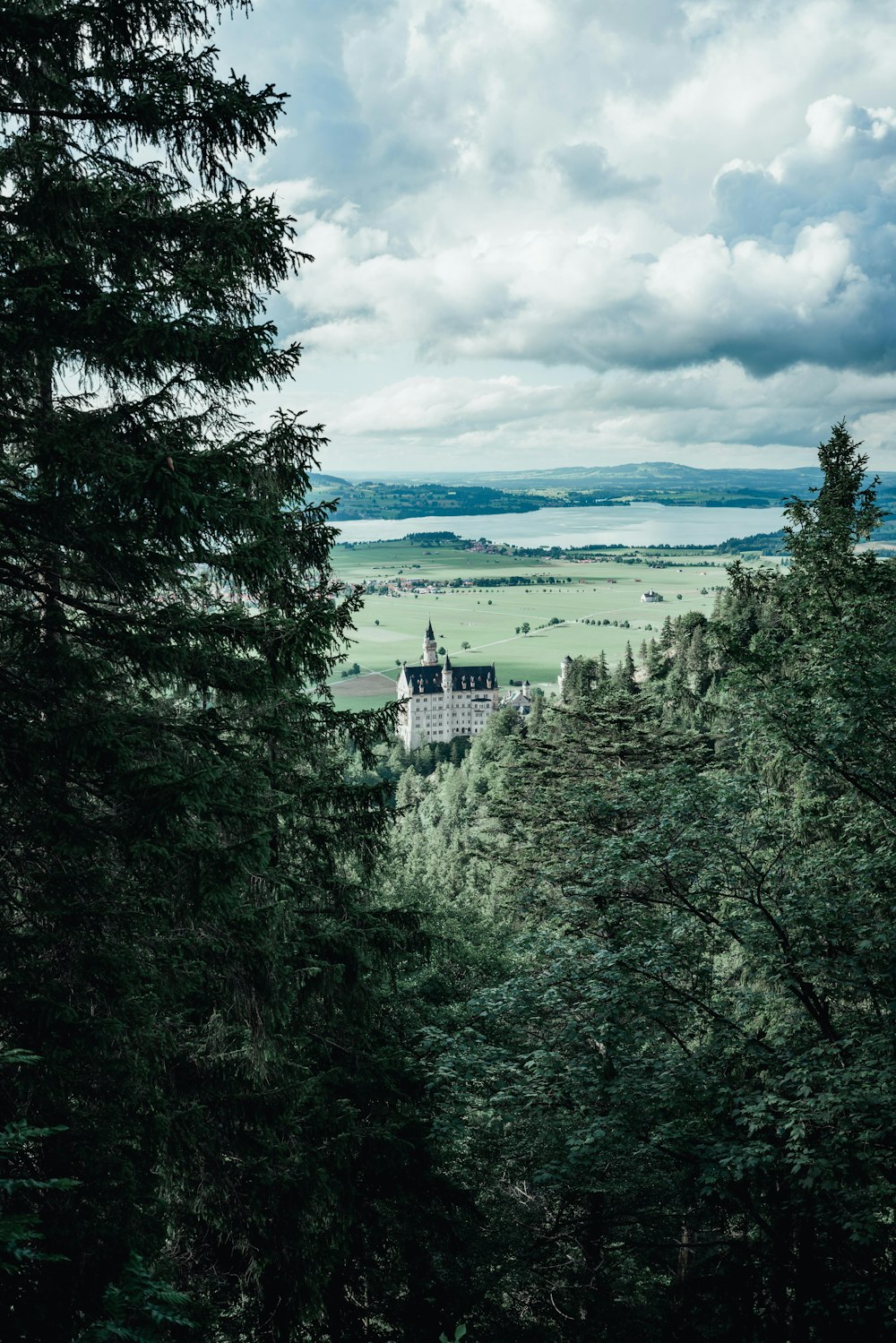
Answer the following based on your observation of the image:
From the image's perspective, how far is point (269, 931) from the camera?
698cm

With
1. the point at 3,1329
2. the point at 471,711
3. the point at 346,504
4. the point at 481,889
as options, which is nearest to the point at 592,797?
the point at 3,1329

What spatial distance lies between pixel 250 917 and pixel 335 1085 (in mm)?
3888

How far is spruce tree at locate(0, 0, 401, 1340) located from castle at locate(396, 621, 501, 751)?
5127 inches

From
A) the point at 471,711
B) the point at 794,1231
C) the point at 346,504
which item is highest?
the point at 346,504

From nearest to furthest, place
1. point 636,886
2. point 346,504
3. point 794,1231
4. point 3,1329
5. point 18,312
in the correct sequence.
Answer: point 3,1329, point 18,312, point 794,1231, point 636,886, point 346,504

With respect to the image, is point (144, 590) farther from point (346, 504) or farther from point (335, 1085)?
point (346, 504)

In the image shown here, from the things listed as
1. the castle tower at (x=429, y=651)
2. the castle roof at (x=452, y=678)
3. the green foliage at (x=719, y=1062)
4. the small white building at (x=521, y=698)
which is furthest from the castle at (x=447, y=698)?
the green foliage at (x=719, y=1062)

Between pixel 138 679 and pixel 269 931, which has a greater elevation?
pixel 138 679

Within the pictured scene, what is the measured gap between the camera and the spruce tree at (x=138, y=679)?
5273 millimetres

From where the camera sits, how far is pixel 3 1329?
4.17 metres

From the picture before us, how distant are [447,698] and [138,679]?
135 metres

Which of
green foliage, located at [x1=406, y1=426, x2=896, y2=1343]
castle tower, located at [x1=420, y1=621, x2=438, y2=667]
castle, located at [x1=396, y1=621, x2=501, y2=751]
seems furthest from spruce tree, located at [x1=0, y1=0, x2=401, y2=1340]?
castle tower, located at [x1=420, y1=621, x2=438, y2=667]

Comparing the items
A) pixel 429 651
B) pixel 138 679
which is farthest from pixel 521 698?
pixel 138 679

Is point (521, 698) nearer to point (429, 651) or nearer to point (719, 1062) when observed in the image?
point (429, 651)
